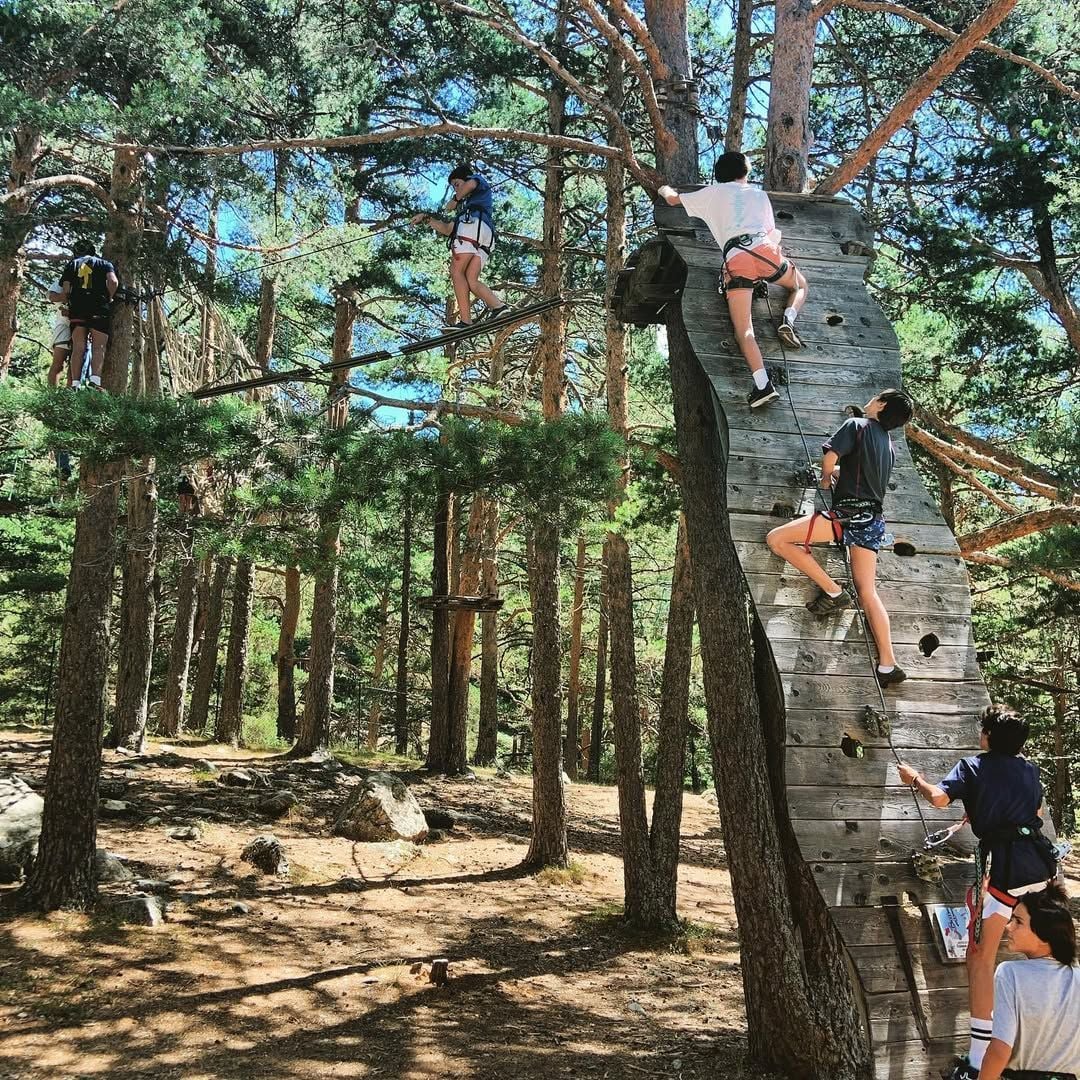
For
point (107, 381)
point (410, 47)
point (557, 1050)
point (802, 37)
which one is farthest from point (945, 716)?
point (410, 47)

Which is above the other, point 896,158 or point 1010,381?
point 896,158

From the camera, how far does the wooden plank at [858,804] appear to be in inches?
155

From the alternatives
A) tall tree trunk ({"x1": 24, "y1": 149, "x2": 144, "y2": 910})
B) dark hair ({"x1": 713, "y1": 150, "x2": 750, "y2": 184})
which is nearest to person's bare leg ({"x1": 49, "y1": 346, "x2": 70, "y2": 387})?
tall tree trunk ({"x1": 24, "y1": 149, "x2": 144, "y2": 910})

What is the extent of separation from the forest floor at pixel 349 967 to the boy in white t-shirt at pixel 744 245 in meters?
4.31

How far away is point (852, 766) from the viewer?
4.05 m

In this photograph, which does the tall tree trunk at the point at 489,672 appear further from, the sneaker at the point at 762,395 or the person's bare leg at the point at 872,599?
the person's bare leg at the point at 872,599

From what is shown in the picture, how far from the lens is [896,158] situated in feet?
30.8

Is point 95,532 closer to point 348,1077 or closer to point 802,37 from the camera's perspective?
point 348,1077

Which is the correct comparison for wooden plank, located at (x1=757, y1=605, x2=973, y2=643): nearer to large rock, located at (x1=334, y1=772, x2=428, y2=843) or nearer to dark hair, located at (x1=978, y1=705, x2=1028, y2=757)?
dark hair, located at (x1=978, y1=705, x2=1028, y2=757)

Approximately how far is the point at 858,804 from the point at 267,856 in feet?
23.0

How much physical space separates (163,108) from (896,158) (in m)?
7.07

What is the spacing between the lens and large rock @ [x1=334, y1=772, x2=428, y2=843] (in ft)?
34.8

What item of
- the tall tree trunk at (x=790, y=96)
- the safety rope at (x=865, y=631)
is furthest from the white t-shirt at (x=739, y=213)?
the tall tree trunk at (x=790, y=96)

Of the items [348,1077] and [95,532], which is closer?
[348,1077]
